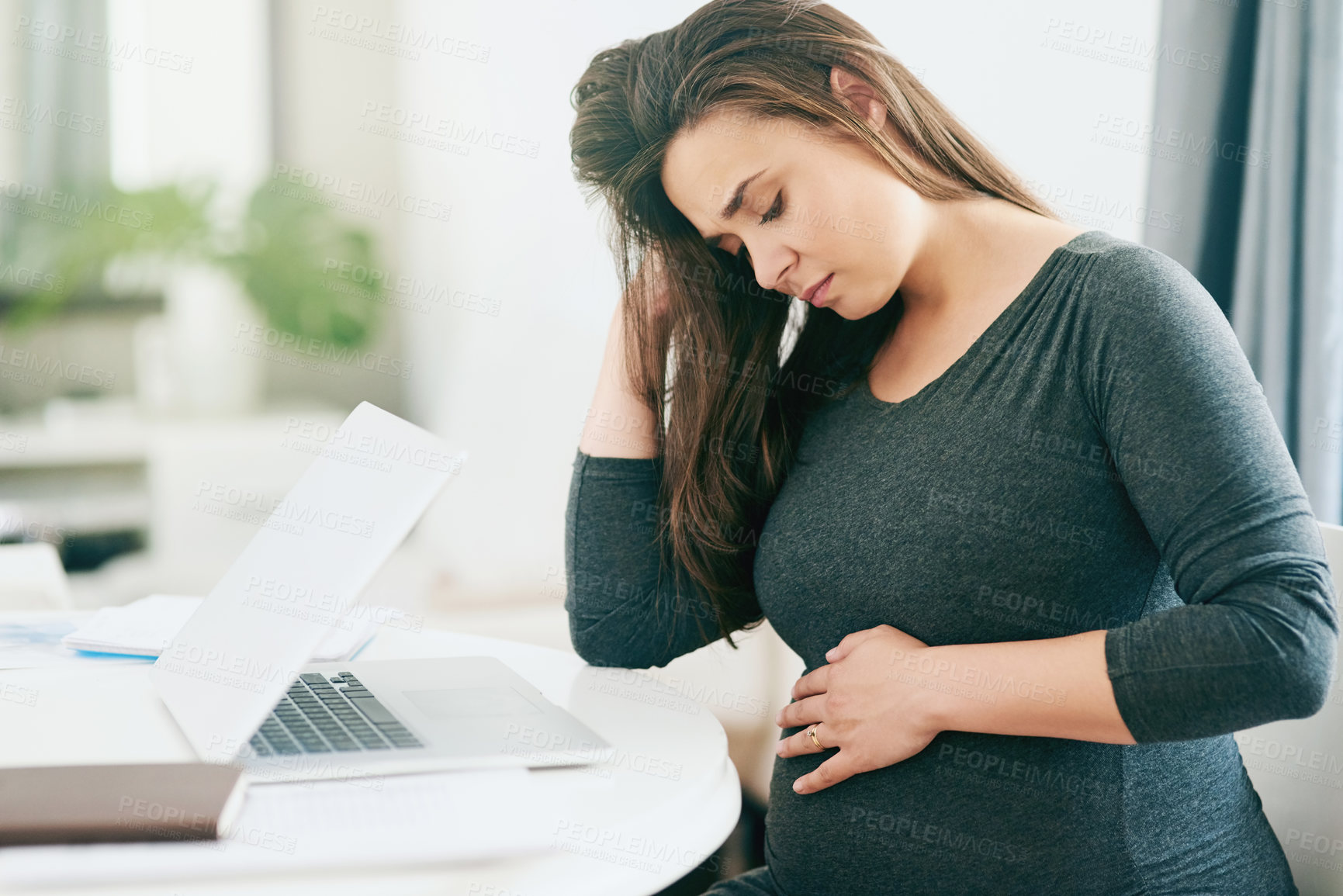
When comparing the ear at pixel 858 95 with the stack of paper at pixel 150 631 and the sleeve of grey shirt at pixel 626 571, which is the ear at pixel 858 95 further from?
the stack of paper at pixel 150 631

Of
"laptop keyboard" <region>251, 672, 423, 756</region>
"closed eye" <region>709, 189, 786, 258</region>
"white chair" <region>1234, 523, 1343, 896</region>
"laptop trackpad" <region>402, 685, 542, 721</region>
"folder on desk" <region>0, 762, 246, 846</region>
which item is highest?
"closed eye" <region>709, 189, 786, 258</region>

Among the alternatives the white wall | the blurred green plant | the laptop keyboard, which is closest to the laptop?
the laptop keyboard

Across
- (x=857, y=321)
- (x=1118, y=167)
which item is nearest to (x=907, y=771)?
(x=857, y=321)

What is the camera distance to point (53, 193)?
3.43 m

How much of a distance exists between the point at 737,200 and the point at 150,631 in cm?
71

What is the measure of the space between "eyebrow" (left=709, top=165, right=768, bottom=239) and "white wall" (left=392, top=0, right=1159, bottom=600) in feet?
3.19

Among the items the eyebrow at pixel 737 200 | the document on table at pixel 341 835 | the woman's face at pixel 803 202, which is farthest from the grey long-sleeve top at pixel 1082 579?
the document on table at pixel 341 835

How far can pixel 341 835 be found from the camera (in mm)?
635

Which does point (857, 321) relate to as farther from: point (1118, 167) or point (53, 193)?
point (53, 193)

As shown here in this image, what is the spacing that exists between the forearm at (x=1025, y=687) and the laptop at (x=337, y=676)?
279 millimetres

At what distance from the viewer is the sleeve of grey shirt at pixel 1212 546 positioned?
0.76m

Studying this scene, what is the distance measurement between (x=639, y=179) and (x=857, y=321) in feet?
0.94

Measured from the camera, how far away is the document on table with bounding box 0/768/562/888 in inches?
23.0

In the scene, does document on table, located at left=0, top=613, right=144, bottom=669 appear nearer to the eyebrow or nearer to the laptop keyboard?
the laptop keyboard
